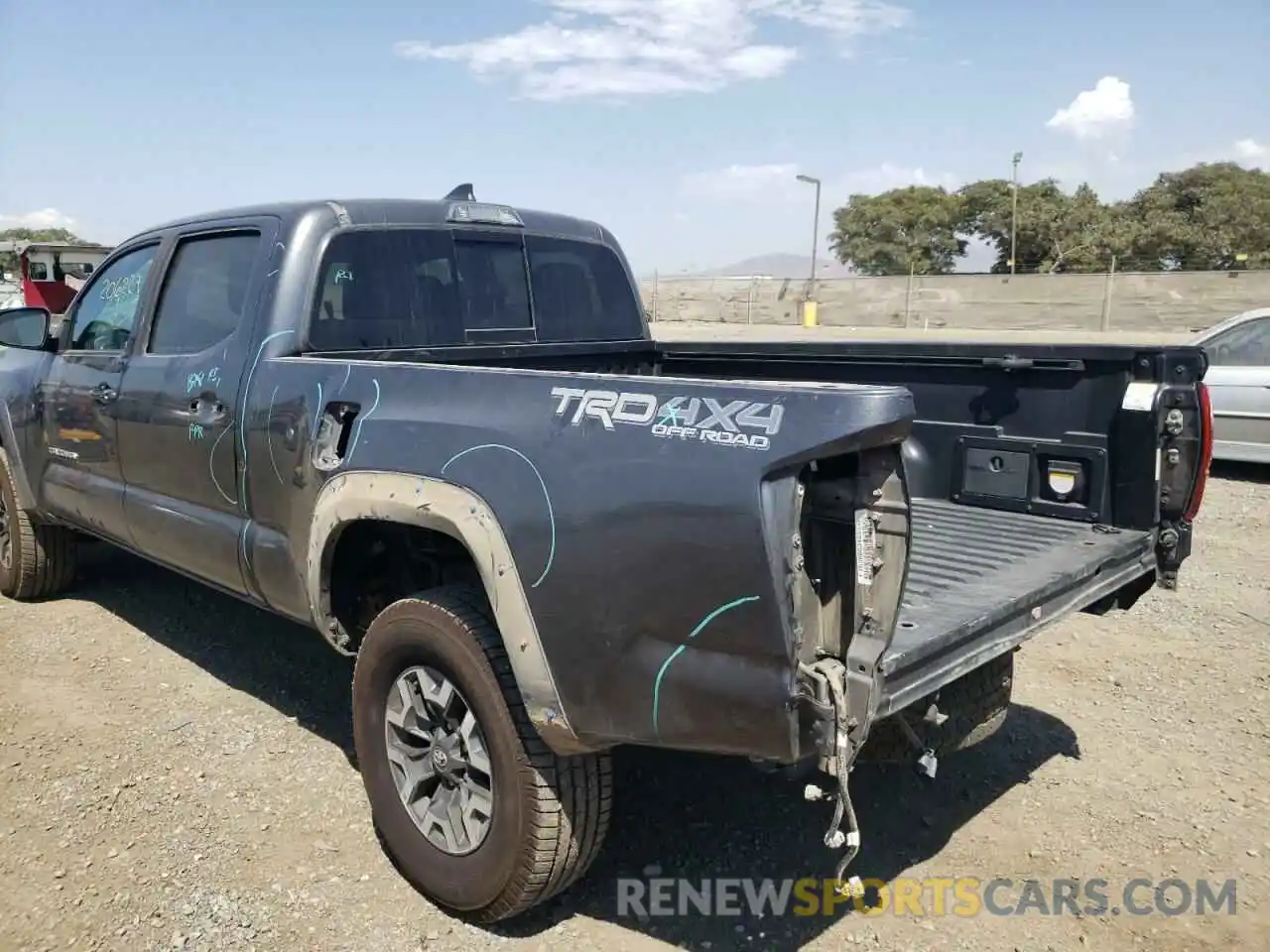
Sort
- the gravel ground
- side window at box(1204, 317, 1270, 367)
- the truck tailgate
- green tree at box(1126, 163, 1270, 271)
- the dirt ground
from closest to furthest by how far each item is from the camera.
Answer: the truck tailgate
the gravel ground
side window at box(1204, 317, 1270, 367)
the dirt ground
green tree at box(1126, 163, 1270, 271)

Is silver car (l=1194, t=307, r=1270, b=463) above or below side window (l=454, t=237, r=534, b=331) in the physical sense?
below

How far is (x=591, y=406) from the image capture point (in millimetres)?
2383

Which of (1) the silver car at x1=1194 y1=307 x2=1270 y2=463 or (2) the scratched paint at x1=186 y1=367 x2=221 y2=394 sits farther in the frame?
(1) the silver car at x1=1194 y1=307 x2=1270 y2=463

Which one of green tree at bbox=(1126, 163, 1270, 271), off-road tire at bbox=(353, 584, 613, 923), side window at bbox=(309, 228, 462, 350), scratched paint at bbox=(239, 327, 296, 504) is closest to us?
off-road tire at bbox=(353, 584, 613, 923)

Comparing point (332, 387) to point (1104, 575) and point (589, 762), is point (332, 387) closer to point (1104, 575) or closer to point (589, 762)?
point (589, 762)

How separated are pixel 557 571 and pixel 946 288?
3557 centimetres

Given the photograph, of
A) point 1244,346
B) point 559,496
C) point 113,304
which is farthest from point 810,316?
point 559,496

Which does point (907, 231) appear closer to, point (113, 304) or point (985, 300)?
point (985, 300)

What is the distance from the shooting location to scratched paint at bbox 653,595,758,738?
211 centimetres

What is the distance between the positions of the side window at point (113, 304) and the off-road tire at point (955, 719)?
11.4 feet

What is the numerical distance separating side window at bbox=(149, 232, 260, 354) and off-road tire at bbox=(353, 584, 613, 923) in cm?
152

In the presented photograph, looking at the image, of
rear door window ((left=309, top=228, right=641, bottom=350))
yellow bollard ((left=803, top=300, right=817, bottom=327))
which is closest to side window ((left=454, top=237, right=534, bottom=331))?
rear door window ((left=309, top=228, right=641, bottom=350))
